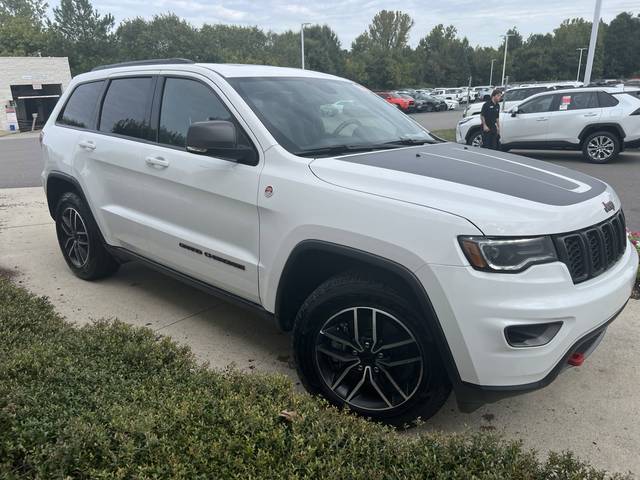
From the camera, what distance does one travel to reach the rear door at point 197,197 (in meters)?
3.19

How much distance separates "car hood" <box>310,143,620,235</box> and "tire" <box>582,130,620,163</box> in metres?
10.4

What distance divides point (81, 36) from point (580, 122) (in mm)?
64511

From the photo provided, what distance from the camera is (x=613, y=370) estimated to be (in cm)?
346

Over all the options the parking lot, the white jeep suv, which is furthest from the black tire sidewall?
the white jeep suv

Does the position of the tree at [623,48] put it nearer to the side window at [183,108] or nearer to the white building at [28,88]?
the white building at [28,88]

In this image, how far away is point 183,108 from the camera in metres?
3.73

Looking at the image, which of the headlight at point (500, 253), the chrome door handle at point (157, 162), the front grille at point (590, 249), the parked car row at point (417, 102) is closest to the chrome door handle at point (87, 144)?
the chrome door handle at point (157, 162)

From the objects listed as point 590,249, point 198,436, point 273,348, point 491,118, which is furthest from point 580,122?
point 198,436

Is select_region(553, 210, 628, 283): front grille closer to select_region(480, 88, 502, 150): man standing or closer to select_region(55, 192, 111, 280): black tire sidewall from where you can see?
select_region(55, 192, 111, 280): black tire sidewall

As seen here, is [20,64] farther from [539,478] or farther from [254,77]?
[539,478]

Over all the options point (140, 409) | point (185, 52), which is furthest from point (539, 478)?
point (185, 52)

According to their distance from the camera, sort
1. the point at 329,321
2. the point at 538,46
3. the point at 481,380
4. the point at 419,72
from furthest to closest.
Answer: the point at 538,46 → the point at 419,72 → the point at 329,321 → the point at 481,380

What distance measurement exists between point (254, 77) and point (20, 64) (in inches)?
1650

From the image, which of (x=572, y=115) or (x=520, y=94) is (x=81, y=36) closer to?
(x=520, y=94)
